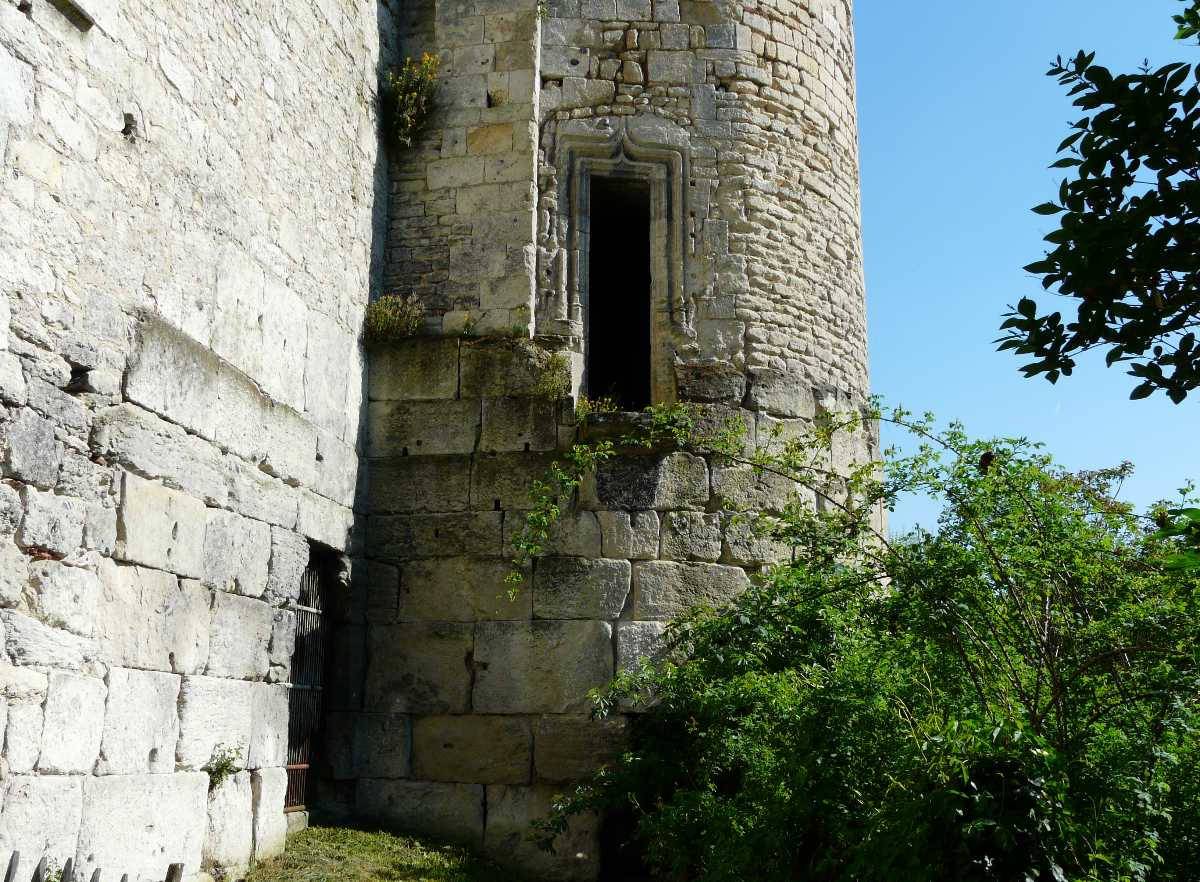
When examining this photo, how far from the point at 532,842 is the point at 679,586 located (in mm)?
1720

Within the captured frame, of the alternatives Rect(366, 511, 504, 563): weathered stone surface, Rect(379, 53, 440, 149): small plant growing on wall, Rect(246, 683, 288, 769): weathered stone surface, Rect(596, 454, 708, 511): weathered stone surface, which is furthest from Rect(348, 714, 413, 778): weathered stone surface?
Rect(379, 53, 440, 149): small plant growing on wall

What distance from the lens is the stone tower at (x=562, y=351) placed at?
7.26 meters

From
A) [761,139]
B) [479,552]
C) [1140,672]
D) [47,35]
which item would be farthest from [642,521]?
[47,35]

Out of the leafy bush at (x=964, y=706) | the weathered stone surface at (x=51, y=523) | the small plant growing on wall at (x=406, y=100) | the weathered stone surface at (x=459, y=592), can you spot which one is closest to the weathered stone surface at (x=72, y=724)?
the weathered stone surface at (x=51, y=523)

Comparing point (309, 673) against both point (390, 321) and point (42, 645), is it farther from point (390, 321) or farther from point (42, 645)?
point (42, 645)

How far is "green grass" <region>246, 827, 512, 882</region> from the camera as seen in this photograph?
6.11 meters

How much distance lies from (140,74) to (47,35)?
0.63m

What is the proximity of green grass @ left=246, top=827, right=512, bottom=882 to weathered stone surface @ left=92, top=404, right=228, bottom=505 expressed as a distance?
191 centimetres

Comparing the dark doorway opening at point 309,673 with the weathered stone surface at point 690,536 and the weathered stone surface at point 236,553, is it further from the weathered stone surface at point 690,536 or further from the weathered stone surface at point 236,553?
the weathered stone surface at point 690,536

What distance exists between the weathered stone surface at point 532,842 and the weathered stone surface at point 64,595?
3.09 metres

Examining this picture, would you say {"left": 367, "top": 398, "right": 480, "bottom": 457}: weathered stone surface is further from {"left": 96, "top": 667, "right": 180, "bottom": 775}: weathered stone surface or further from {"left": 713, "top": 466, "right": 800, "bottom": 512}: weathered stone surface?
{"left": 96, "top": 667, "right": 180, "bottom": 775}: weathered stone surface

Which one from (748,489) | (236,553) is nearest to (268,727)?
(236,553)

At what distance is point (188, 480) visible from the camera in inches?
219

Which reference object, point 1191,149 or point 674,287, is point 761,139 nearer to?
point 674,287
